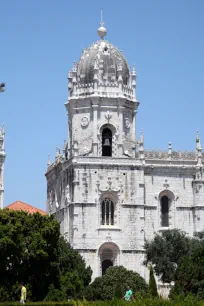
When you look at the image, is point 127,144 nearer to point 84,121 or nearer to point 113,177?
point 113,177

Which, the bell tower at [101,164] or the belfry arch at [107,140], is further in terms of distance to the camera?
the belfry arch at [107,140]

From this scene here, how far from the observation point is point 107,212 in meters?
75.9

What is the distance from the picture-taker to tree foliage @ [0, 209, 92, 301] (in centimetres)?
5509

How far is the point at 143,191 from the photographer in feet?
251

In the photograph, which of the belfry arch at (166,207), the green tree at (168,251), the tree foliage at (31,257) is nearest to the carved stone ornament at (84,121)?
the belfry arch at (166,207)

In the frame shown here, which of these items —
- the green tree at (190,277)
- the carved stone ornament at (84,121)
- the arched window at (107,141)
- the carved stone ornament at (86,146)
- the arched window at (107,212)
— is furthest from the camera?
the carved stone ornament at (84,121)

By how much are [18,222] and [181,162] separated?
25.2 m

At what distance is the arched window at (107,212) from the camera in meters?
75.6

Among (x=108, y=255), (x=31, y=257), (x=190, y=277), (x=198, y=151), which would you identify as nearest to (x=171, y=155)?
(x=198, y=151)

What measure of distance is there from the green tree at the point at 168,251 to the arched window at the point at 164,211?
5528 mm

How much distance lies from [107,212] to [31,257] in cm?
2069

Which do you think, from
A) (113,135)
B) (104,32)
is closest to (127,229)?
(113,135)

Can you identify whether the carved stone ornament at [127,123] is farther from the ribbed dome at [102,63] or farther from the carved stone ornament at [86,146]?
the carved stone ornament at [86,146]

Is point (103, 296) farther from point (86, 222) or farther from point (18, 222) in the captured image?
point (86, 222)
